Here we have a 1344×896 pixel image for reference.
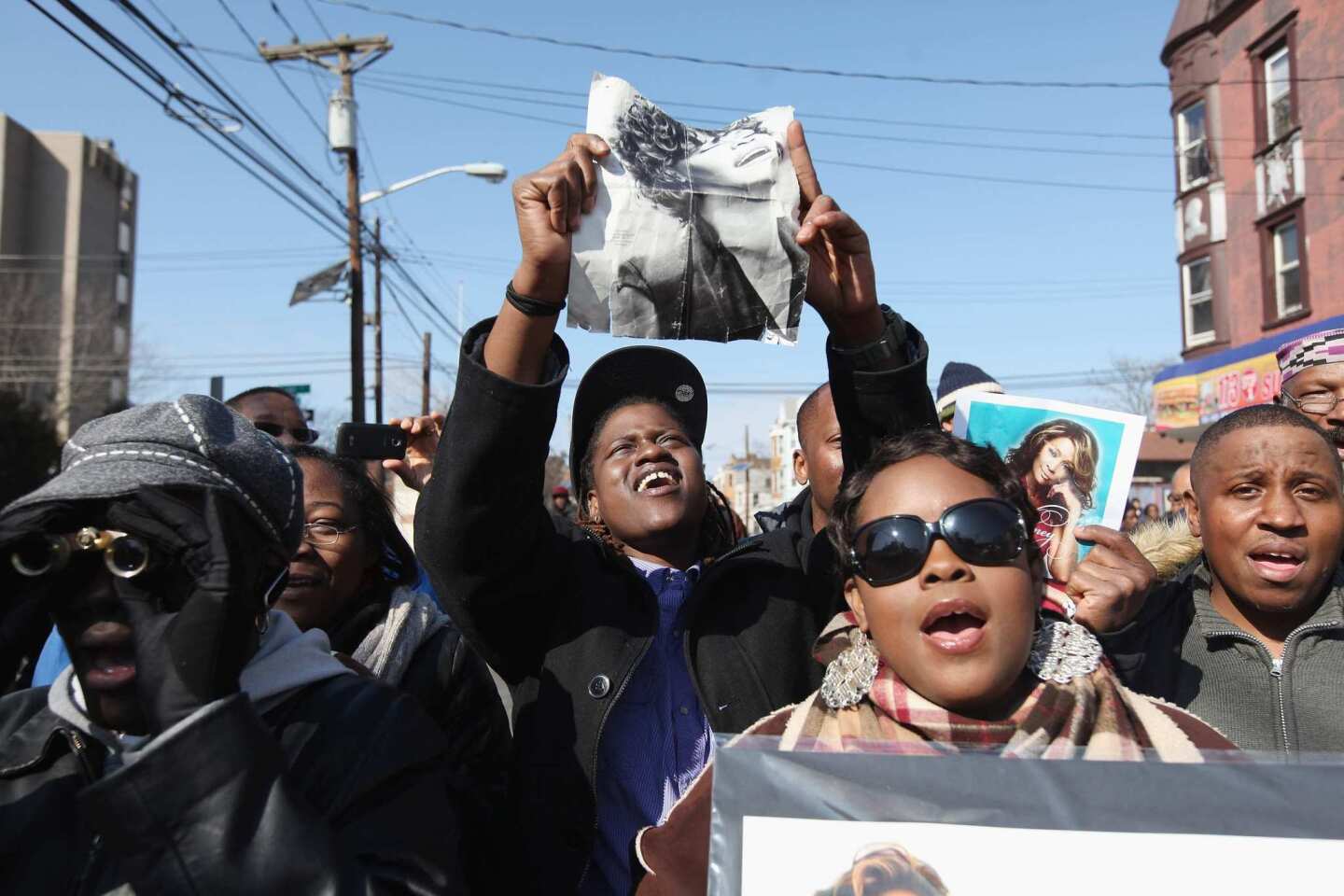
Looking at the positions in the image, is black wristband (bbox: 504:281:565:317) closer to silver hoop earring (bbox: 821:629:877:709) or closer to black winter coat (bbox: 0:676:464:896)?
black winter coat (bbox: 0:676:464:896)

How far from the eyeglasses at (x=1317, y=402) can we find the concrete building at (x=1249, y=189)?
1358 cm

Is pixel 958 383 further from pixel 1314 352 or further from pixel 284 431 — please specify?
pixel 284 431

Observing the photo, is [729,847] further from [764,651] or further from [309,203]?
[309,203]

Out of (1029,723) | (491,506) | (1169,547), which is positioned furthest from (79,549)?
(1169,547)

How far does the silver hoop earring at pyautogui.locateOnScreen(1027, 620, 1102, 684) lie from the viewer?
1.82 m

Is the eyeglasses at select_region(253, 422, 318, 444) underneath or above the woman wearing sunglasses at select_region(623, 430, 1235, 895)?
above

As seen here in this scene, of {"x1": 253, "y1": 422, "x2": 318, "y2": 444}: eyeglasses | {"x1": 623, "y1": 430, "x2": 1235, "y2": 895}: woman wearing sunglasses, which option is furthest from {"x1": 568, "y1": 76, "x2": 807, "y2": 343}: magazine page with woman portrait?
{"x1": 253, "y1": 422, "x2": 318, "y2": 444}: eyeglasses

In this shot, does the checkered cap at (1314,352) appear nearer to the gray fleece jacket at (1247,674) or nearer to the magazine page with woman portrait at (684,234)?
the gray fleece jacket at (1247,674)

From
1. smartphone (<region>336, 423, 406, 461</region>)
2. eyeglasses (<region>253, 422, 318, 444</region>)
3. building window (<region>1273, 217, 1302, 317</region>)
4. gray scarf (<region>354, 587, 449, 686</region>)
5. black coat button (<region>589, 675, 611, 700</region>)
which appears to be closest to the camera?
black coat button (<region>589, 675, 611, 700</region>)

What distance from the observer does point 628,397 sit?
2.69 metres

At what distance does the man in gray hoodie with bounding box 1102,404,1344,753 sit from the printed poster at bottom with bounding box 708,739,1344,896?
82cm

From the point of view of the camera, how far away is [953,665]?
5.82ft

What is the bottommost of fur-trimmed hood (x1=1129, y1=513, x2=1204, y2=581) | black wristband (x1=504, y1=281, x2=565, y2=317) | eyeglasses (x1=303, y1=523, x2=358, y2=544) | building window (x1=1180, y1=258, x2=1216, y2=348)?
fur-trimmed hood (x1=1129, y1=513, x2=1204, y2=581)

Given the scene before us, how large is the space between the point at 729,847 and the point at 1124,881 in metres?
0.53
